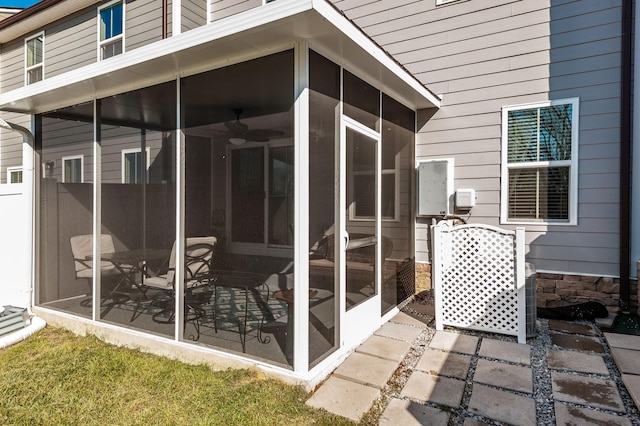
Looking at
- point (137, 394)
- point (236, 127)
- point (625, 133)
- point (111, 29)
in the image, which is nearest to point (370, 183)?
point (236, 127)

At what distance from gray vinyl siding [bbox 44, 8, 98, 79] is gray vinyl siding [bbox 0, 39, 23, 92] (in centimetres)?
116

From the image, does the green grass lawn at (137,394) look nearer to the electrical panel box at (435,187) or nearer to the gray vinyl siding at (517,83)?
the electrical panel box at (435,187)

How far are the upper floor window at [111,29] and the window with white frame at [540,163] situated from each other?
7.68 metres

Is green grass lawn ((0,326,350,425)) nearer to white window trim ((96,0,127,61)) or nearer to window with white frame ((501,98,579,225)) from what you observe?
window with white frame ((501,98,579,225))

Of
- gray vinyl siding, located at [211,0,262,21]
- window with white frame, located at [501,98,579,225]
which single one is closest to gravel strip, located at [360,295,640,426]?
window with white frame, located at [501,98,579,225]

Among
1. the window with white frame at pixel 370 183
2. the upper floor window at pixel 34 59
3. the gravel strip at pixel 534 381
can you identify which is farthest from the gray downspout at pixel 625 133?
the upper floor window at pixel 34 59

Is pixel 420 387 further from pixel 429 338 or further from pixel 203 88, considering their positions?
pixel 203 88

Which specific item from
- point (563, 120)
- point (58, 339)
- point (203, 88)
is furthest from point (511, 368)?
point (58, 339)

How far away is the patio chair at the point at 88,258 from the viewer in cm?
389

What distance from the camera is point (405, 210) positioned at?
467 centimetres

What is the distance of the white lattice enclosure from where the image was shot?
3.59 m

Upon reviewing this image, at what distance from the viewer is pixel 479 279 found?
12.4 ft

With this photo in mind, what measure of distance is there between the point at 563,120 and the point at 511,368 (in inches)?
114

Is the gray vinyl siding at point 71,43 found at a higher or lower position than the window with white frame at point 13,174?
higher
